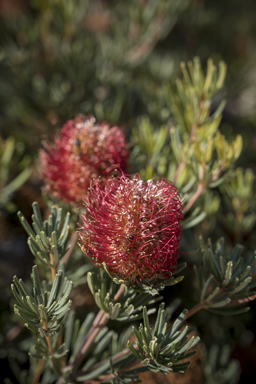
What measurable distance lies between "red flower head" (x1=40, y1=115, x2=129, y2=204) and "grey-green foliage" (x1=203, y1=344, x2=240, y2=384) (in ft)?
1.87

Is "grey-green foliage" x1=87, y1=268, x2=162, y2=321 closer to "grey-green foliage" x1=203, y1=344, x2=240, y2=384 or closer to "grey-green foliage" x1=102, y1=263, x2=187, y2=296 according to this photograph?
"grey-green foliage" x1=102, y1=263, x2=187, y2=296

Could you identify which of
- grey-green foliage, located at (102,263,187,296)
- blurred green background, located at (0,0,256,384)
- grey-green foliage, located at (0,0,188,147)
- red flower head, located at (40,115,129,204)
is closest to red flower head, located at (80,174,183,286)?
grey-green foliage, located at (102,263,187,296)

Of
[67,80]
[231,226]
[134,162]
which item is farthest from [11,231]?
[231,226]

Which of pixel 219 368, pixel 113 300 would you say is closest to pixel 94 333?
pixel 113 300

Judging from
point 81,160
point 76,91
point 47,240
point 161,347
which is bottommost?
point 161,347

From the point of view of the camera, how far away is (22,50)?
111 cm

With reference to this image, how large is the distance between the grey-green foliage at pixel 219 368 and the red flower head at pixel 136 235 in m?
0.48

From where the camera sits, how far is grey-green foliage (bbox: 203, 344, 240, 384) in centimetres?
80

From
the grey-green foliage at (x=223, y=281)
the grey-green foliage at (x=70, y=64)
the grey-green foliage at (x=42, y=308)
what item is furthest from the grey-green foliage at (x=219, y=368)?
the grey-green foliage at (x=70, y=64)

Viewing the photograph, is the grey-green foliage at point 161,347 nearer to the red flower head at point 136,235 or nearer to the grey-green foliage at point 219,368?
the red flower head at point 136,235

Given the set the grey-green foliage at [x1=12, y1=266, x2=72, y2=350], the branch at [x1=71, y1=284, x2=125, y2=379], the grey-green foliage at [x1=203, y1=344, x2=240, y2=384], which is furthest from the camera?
the grey-green foliage at [x1=203, y1=344, x2=240, y2=384]

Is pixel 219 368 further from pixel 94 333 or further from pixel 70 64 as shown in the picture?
pixel 70 64

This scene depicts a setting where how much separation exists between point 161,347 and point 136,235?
0.54ft

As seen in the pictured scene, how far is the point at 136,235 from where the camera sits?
1.56 ft
